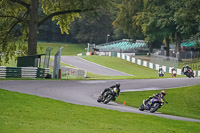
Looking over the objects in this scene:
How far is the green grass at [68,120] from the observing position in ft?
34.4

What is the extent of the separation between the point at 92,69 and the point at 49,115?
4201 centimetres

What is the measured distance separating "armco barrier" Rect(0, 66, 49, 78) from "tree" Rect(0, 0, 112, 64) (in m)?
4.92

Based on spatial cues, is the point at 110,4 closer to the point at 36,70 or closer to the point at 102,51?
the point at 36,70

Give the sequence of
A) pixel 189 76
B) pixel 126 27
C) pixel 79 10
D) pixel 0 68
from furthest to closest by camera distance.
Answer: pixel 126 27 < pixel 189 76 < pixel 79 10 < pixel 0 68

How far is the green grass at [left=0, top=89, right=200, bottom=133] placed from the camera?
413 inches

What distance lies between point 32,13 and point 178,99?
15.1 meters

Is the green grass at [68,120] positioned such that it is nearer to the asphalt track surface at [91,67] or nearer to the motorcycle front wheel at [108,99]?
the motorcycle front wheel at [108,99]

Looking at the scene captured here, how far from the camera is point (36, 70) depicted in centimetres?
2984

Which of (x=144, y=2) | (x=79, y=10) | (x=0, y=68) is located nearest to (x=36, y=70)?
(x=0, y=68)

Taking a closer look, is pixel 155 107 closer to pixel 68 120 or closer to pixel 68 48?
pixel 68 120

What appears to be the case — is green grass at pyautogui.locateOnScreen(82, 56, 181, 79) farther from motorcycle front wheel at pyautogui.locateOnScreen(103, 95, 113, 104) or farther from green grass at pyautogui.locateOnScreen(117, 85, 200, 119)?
motorcycle front wheel at pyautogui.locateOnScreen(103, 95, 113, 104)

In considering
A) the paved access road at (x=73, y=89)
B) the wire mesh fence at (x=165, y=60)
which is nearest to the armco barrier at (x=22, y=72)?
the paved access road at (x=73, y=89)

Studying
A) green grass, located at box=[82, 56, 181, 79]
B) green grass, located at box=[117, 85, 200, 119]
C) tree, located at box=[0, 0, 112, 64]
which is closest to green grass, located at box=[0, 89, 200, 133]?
green grass, located at box=[117, 85, 200, 119]

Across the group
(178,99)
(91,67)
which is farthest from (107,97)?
(91,67)
